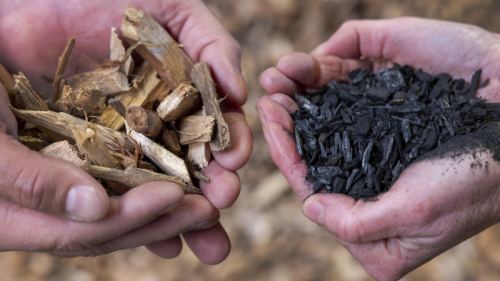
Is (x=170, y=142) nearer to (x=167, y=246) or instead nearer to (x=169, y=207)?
(x=169, y=207)

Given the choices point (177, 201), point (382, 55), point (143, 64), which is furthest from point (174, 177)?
point (382, 55)

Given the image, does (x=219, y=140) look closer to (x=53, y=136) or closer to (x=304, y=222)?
(x=53, y=136)

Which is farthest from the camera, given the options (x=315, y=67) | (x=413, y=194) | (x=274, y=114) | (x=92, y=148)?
(x=315, y=67)

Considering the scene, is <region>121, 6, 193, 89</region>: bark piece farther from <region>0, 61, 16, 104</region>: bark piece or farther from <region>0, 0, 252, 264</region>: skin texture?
<region>0, 61, 16, 104</region>: bark piece

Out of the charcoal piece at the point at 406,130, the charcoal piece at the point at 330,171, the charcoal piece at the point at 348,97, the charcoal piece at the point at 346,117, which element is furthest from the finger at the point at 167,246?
the charcoal piece at the point at 406,130

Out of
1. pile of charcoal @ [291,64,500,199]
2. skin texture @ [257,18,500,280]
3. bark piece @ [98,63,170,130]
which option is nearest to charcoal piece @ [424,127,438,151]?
pile of charcoal @ [291,64,500,199]

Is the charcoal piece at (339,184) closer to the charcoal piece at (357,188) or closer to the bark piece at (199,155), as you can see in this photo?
the charcoal piece at (357,188)

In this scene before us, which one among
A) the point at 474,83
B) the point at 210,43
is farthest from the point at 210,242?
the point at 474,83
